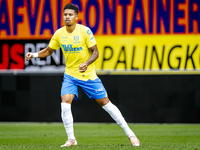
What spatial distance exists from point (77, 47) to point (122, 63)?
4554 mm

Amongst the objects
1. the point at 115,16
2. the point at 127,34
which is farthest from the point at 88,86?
the point at 115,16

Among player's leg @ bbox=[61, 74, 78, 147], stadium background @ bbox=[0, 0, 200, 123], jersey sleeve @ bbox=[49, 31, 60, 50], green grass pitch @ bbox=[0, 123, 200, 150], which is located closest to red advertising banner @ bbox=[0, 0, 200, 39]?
stadium background @ bbox=[0, 0, 200, 123]

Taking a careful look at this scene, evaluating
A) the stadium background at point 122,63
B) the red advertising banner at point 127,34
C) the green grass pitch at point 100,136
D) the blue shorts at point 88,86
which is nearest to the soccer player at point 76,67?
the blue shorts at point 88,86

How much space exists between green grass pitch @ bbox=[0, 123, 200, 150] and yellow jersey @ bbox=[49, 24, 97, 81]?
1.03 m

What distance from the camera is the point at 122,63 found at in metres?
10.5

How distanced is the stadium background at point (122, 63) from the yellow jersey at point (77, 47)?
170 inches

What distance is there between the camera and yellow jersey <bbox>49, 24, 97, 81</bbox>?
236 inches

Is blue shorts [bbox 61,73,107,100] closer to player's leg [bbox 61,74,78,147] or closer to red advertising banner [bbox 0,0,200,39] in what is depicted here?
player's leg [bbox 61,74,78,147]

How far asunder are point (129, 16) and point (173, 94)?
2.20 meters

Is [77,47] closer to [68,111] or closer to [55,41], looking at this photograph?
[55,41]

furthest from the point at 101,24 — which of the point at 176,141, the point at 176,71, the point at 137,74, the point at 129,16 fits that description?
the point at 176,141

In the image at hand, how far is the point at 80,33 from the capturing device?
601 cm

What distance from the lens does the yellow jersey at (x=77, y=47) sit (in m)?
5.98

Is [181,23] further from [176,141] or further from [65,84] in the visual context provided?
[65,84]
